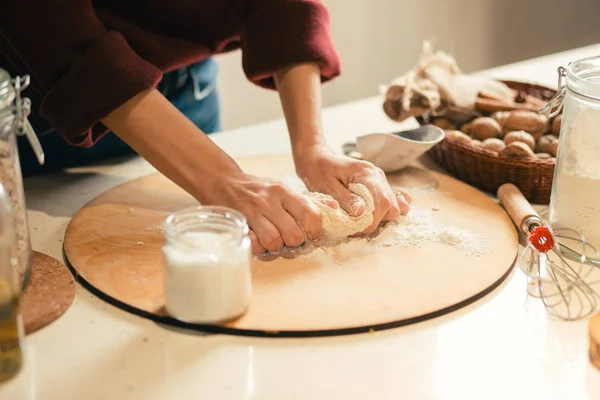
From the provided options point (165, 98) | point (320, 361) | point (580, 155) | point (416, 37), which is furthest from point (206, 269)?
point (416, 37)

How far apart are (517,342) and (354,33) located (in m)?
1.77

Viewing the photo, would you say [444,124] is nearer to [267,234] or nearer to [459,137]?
[459,137]

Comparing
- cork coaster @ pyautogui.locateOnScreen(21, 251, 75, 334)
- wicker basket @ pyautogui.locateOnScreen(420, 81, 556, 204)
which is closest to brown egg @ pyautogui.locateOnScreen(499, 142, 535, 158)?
wicker basket @ pyautogui.locateOnScreen(420, 81, 556, 204)

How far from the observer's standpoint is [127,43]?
3.11 feet

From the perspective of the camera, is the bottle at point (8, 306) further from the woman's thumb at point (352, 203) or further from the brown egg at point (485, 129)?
the brown egg at point (485, 129)

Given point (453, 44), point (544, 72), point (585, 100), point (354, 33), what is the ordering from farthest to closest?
point (453, 44) → point (354, 33) → point (544, 72) → point (585, 100)

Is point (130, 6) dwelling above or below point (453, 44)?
above

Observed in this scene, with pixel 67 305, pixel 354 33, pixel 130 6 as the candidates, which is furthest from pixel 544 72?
pixel 67 305

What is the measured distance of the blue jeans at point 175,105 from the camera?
3.59 feet

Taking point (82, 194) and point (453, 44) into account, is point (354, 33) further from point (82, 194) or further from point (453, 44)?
point (82, 194)

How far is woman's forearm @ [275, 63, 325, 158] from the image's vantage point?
3.43 ft

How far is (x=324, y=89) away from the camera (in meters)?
2.39

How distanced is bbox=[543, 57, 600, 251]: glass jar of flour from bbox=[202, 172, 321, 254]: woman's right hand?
29cm

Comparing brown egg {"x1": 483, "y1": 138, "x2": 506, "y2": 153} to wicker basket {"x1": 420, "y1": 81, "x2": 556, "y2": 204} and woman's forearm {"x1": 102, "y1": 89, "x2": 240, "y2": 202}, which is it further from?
woman's forearm {"x1": 102, "y1": 89, "x2": 240, "y2": 202}
